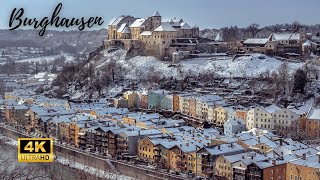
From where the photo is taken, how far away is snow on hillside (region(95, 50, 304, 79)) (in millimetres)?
14766

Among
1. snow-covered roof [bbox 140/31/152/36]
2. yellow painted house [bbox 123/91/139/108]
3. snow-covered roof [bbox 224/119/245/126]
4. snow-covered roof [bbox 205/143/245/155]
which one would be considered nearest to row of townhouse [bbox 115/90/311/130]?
yellow painted house [bbox 123/91/139/108]

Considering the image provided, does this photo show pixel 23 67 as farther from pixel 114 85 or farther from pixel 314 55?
pixel 314 55

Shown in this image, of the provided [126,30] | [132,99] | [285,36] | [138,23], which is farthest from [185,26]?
[132,99]

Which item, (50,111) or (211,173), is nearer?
(211,173)

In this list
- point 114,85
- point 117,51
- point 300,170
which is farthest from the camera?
point 117,51

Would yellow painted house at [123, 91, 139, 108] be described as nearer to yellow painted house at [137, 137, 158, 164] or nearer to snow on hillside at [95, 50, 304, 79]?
snow on hillside at [95, 50, 304, 79]

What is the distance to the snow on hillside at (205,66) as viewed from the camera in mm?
14766

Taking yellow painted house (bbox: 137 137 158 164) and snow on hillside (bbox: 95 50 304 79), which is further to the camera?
snow on hillside (bbox: 95 50 304 79)

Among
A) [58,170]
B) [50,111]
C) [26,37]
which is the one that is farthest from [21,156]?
[26,37]

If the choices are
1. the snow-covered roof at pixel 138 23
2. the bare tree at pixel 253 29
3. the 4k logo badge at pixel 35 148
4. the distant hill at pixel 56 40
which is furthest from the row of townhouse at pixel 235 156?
the distant hill at pixel 56 40

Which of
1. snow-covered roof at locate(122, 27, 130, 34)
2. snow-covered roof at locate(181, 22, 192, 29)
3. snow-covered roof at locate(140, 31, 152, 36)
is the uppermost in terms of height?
snow-covered roof at locate(181, 22, 192, 29)

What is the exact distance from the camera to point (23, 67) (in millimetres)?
27156

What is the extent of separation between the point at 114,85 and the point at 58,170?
26.6 ft

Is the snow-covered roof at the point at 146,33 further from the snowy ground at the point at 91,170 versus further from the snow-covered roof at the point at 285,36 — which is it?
the snowy ground at the point at 91,170
